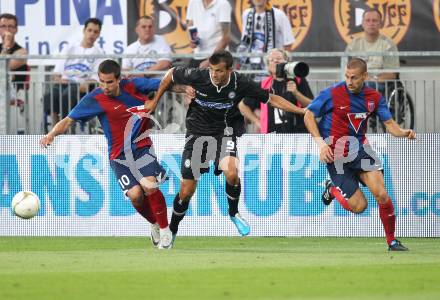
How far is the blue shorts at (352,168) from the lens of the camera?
14383 mm

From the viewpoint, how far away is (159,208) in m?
14.5

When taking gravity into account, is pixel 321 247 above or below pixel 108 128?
below

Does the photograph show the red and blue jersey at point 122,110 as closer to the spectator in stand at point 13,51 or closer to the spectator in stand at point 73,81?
the spectator in stand at point 73,81

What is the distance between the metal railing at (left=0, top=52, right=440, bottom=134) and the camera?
17453 millimetres

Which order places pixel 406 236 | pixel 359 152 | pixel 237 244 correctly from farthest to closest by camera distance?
pixel 406 236 < pixel 237 244 < pixel 359 152

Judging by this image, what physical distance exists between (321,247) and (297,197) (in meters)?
2.43

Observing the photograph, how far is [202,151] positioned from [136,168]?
844mm

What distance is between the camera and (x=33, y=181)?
17.8 metres

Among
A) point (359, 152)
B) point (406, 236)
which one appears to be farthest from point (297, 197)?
point (359, 152)

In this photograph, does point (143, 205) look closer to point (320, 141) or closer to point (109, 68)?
point (109, 68)

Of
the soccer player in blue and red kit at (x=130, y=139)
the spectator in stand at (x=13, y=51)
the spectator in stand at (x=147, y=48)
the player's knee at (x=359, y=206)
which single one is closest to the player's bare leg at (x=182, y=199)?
the soccer player in blue and red kit at (x=130, y=139)

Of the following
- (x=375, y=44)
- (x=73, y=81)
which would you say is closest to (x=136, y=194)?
(x=73, y=81)

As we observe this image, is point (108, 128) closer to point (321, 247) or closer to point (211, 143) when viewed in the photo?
point (211, 143)

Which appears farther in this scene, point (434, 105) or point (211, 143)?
point (434, 105)
